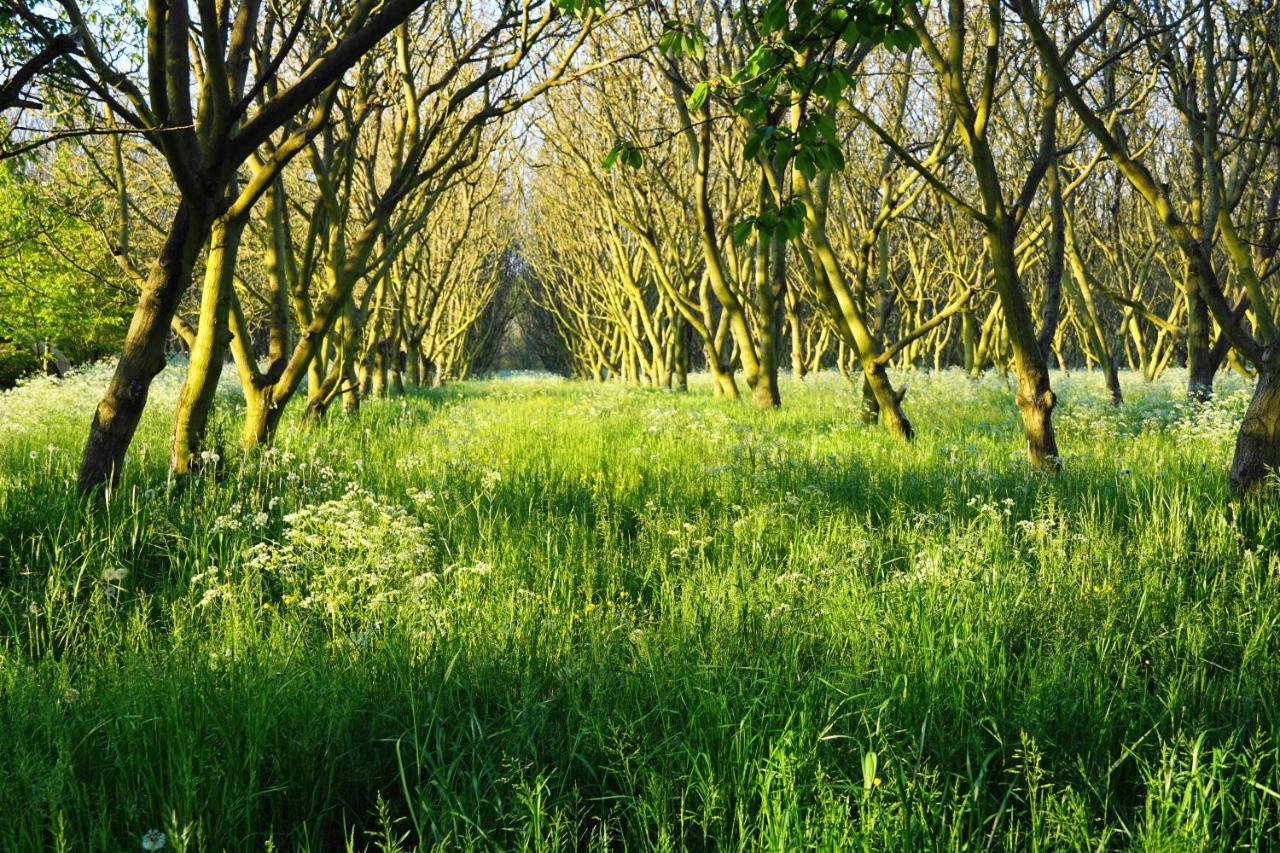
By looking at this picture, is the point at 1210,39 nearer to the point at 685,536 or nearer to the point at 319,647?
the point at 685,536

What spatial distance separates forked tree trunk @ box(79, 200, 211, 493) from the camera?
4184mm

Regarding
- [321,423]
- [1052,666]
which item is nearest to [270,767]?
[1052,666]

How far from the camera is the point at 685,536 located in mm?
4207

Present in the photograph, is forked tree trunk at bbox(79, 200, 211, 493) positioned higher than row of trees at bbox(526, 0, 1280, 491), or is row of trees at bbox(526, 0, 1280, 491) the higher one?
row of trees at bbox(526, 0, 1280, 491)

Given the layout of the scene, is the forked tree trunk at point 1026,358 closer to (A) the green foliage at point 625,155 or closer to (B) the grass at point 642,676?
(B) the grass at point 642,676

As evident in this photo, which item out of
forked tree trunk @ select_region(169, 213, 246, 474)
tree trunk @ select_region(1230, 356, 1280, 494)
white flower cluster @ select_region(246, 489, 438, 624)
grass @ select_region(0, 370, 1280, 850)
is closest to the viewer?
grass @ select_region(0, 370, 1280, 850)

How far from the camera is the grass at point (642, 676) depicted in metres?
1.92

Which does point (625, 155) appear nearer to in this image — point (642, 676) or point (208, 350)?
point (642, 676)

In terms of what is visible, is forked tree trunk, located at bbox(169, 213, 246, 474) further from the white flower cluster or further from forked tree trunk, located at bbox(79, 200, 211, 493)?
the white flower cluster

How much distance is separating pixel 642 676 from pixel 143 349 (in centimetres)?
333

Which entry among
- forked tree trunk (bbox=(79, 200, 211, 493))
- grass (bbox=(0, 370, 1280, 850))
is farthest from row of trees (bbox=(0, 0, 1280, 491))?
grass (bbox=(0, 370, 1280, 850))

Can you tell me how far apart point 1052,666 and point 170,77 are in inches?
189

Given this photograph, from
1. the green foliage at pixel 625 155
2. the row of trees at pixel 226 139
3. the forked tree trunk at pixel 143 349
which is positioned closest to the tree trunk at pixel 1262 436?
the green foliage at pixel 625 155

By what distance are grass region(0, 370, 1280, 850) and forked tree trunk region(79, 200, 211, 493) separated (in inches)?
8.8
